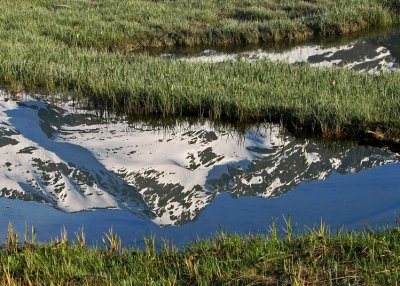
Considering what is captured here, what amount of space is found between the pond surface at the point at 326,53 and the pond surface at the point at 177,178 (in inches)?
255

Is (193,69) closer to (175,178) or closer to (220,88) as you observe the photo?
(220,88)

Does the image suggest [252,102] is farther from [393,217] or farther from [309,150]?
[393,217]

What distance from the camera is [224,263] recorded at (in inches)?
209

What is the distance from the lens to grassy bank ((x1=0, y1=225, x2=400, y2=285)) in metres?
4.89

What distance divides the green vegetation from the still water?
1.37ft

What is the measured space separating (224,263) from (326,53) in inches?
515

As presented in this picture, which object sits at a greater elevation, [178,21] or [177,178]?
[178,21]

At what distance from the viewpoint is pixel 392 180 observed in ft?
26.8

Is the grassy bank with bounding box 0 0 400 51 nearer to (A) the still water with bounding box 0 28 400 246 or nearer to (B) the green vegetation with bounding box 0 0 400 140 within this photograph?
(B) the green vegetation with bounding box 0 0 400 140

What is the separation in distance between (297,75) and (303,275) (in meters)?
7.90

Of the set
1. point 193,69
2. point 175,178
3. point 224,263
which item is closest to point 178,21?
point 193,69

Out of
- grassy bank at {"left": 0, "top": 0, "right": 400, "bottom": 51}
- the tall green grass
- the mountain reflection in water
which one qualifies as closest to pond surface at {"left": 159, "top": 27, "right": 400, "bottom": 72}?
grassy bank at {"left": 0, "top": 0, "right": 400, "bottom": 51}

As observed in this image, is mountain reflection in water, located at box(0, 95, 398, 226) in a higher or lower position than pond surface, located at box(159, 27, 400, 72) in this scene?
higher

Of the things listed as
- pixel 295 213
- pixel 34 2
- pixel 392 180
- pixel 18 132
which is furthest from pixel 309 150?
pixel 34 2
